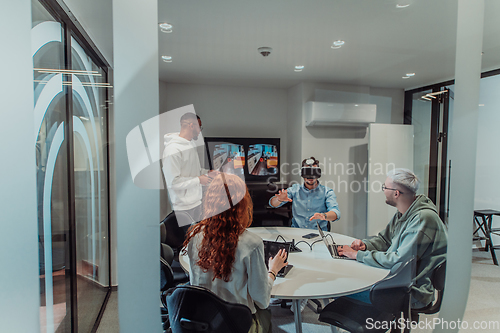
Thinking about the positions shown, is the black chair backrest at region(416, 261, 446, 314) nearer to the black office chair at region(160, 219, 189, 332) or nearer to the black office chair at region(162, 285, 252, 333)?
the black office chair at region(162, 285, 252, 333)

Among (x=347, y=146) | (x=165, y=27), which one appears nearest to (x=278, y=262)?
(x=347, y=146)

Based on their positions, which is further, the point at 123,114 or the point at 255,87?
the point at 255,87

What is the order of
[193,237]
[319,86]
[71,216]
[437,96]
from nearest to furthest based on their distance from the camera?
[193,237] < [319,86] < [437,96] < [71,216]

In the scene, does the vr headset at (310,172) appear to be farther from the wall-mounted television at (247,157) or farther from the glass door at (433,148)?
the glass door at (433,148)

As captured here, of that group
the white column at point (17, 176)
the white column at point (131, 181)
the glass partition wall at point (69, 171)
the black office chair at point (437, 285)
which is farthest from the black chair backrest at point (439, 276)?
the white column at point (17, 176)

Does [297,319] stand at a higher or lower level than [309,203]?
lower

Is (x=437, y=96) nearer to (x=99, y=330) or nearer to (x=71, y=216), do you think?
(x=99, y=330)

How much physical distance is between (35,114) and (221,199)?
108 centimetres

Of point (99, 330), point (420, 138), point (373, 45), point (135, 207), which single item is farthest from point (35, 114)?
point (420, 138)

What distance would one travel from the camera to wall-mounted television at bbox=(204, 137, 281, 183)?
1.14m

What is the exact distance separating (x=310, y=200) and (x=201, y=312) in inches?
29.3

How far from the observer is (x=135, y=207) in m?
1.09

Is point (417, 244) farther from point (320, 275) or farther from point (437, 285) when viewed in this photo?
point (320, 275)

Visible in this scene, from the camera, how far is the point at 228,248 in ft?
3.95
